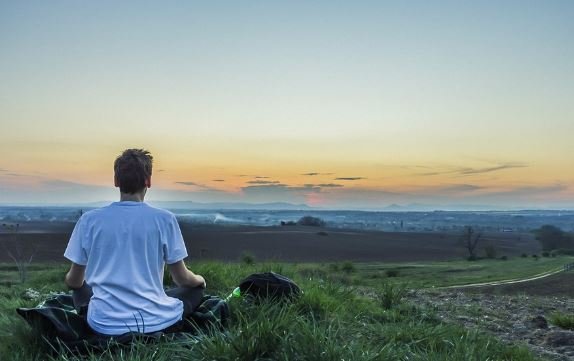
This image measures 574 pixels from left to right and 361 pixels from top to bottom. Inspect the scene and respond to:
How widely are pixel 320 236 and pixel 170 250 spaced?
76881 mm

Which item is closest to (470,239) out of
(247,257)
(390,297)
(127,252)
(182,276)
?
(247,257)

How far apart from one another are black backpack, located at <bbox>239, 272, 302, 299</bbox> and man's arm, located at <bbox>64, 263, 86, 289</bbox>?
1.69 meters

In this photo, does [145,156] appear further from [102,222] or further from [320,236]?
[320,236]

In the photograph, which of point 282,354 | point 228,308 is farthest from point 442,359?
point 228,308

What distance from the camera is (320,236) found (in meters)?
80.9

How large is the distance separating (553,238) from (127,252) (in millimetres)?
64287

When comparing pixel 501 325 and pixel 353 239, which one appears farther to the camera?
pixel 353 239

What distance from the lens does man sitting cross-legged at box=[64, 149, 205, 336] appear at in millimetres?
4398

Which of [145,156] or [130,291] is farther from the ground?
[145,156]

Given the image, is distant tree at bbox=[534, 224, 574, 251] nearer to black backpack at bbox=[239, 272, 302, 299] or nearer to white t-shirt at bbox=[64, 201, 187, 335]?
black backpack at bbox=[239, 272, 302, 299]

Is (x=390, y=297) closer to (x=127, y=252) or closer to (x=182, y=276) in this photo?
(x=182, y=276)

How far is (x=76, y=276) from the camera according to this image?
184 inches

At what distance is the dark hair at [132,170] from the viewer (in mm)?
4340

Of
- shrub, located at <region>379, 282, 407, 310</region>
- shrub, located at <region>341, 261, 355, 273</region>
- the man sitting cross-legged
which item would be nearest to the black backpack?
the man sitting cross-legged
